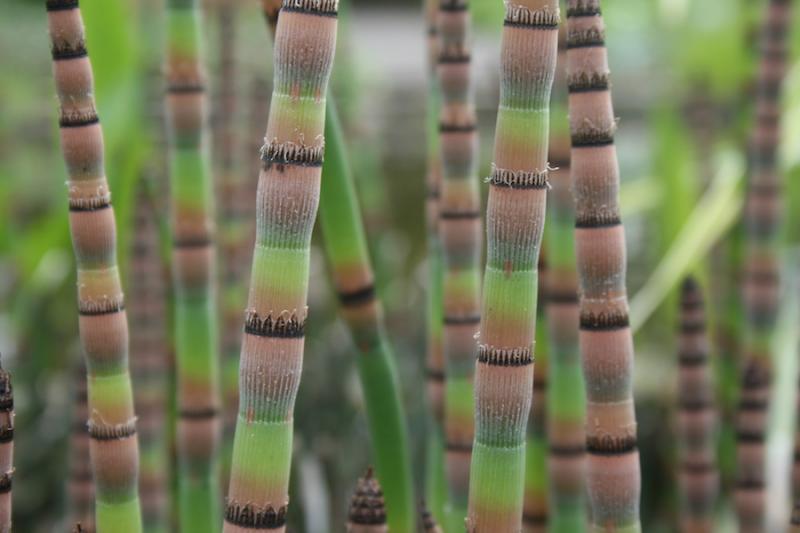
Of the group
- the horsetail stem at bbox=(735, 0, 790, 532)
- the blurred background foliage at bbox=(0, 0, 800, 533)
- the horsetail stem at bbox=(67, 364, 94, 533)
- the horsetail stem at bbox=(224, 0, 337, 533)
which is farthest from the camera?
the blurred background foliage at bbox=(0, 0, 800, 533)

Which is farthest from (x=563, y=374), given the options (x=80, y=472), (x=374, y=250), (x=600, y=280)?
(x=374, y=250)

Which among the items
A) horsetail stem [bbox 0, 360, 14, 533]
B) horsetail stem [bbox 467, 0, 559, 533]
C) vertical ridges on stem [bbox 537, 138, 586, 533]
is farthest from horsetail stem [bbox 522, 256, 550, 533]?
horsetail stem [bbox 0, 360, 14, 533]

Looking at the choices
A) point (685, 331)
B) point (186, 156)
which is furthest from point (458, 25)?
point (685, 331)

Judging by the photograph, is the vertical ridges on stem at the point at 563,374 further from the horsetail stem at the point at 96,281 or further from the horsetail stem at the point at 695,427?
the horsetail stem at the point at 96,281

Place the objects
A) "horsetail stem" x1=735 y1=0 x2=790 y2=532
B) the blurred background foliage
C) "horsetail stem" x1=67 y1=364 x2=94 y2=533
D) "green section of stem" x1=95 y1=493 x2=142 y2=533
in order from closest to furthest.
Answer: "green section of stem" x1=95 y1=493 x2=142 y2=533, "horsetail stem" x1=67 y1=364 x2=94 y2=533, "horsetail stem" x1=735 y1=0 x2=790 y2=532, the blurred background foliage

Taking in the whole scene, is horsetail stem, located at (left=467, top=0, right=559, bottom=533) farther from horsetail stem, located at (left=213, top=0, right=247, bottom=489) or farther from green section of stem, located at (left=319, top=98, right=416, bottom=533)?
horsetail stem, located at (left=213, top=0, right=247, bottom=489)

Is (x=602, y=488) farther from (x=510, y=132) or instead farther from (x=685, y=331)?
(x=685, y=331)

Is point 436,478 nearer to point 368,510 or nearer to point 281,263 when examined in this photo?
point 368,510
